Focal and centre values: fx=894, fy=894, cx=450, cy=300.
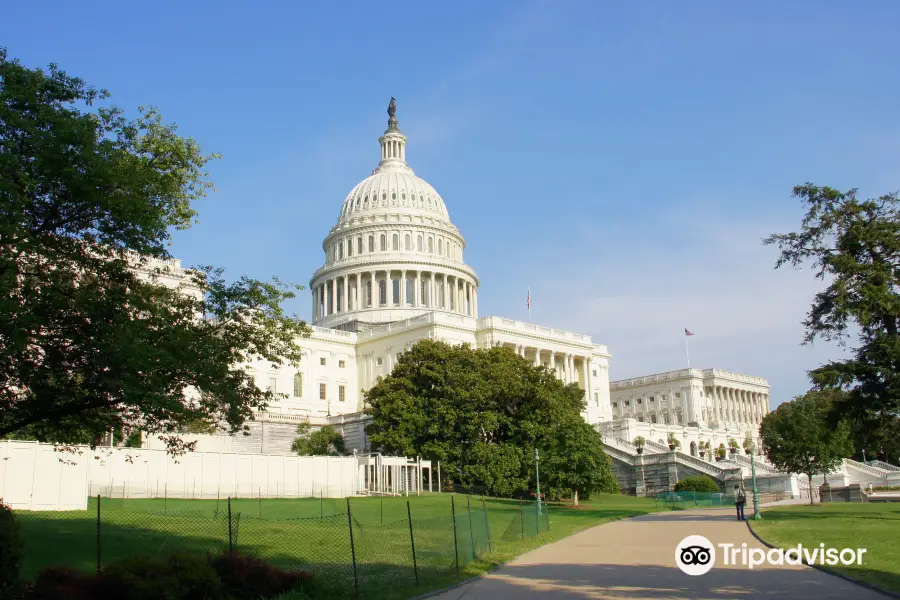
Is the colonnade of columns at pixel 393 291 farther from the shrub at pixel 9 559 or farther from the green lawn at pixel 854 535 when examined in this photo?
the shrub at pixel 9 559

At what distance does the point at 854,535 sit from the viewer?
28266mm

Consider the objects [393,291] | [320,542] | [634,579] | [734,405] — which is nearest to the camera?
[634,579]

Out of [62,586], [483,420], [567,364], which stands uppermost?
[567,364]

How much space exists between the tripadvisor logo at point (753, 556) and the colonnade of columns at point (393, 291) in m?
102

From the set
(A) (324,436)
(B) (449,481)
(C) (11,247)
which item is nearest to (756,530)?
(C) (11,247)

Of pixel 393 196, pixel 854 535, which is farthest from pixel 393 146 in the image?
pixel 854 535

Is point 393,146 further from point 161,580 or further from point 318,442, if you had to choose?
point 161,580

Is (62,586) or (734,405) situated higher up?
(734,405)

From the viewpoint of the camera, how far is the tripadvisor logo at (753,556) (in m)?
20.7

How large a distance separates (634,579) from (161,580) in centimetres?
977

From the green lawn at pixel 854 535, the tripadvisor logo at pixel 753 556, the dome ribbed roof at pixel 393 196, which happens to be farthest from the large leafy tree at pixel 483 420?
the dome ribbed roof at pixel 393 196

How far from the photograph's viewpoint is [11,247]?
20312 mm

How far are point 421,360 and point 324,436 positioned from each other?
57.0 ft

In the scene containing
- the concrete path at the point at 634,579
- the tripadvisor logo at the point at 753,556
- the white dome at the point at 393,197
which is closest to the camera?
the concrete path at the point at 634,579
